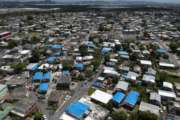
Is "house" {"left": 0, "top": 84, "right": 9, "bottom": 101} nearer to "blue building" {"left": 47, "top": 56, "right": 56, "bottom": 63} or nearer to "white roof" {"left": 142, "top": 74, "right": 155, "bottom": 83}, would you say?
"blue building" {"left": 47, "top": 56, "right": 56, "bottom": 63}

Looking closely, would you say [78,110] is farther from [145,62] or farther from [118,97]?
[145,62]

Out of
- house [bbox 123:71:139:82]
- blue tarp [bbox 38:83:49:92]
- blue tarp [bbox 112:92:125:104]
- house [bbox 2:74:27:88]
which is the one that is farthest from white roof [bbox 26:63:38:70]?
house [bbox 123:71:139:82]

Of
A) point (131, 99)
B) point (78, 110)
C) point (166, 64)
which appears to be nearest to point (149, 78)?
point (131, 99)

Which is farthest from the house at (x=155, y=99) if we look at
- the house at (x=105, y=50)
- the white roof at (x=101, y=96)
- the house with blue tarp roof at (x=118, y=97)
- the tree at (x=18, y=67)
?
the tree at (x=18, y=67)

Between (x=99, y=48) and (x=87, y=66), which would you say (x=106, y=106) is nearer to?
(x=87, y=66)

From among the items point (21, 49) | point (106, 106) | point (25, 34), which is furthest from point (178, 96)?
point (25, 34)

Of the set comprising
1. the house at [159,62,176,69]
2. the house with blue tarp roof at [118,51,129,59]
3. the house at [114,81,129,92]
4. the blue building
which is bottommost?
the house at [114,81,129,92]
